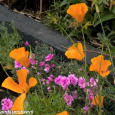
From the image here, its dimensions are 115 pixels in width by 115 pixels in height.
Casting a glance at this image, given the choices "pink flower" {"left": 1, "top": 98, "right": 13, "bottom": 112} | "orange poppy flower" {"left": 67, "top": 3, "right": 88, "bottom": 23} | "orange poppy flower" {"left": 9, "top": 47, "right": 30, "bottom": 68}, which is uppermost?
"orange poppy flower" {"left": 67, "top": 3, "right": 88, "bottom": 23}

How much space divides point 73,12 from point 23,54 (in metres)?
0.28

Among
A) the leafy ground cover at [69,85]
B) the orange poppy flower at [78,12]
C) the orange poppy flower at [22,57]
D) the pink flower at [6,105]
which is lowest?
the pink flower at [6,105]

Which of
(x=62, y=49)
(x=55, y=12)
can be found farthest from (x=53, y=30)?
(x=62, y=49)

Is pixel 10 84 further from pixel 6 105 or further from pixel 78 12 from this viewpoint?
pixel 6 105

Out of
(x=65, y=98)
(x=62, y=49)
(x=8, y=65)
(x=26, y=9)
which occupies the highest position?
(x=26, y=9)

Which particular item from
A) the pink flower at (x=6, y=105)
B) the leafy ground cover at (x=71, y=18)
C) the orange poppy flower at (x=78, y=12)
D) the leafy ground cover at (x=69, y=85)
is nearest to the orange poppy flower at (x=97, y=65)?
the leafy ground cover at (x=69, y=85)

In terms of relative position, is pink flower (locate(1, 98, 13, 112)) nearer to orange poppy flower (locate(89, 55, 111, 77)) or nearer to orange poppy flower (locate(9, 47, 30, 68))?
orange poppy flower (locate(9, 47, 30, 68))

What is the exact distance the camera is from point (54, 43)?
6.09 feet

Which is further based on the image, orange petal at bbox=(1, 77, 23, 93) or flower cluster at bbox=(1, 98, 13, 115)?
flower cluster at bbox=(1, 98, 13, 115)

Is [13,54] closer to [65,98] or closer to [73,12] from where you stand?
[73,12]

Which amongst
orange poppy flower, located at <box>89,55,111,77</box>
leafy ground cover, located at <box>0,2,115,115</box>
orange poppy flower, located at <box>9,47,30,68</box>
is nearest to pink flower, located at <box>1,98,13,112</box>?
leafy ground cover, located at <box>0,2,115,115</box>

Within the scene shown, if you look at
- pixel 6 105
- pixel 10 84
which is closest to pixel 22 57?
A: pixel 10 84

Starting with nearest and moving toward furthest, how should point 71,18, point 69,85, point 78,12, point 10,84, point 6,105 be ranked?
point 10,84, point 78,12, point 6,105, point 69,85, point 71,18

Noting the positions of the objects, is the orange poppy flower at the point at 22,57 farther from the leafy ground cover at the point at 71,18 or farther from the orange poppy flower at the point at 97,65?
the leafy ground cover at the point at 71,18
